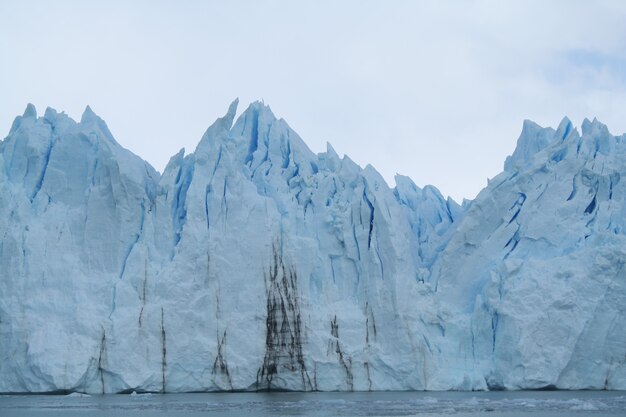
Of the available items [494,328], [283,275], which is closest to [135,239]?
[283,275]

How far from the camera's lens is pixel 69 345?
20906mm

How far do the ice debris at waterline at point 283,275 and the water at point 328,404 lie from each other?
1.87 feet

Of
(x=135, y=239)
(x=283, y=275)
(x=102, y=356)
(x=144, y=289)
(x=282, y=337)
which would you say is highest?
(x=135, y=239)

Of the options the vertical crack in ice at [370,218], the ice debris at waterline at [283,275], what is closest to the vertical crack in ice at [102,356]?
the ice debris at waterline at [283,275]

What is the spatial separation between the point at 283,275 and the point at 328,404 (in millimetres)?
5134

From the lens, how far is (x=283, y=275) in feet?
75.3

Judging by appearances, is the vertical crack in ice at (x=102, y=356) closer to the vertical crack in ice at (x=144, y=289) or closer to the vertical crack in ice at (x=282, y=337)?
the vertical crack in ice at (x=144, y=289)

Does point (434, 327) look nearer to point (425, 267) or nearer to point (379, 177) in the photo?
point (425, 267)

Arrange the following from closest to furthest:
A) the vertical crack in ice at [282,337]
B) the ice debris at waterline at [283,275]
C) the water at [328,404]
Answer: the water at [328,404] → the ice debris at waterline at [283,275] → the vertical crack in ice at [282,337]

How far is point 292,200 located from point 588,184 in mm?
8944

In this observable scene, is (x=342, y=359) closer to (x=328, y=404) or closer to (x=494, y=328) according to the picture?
(x=328, y=404)

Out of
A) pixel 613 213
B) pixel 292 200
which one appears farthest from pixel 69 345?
pixel 613 213

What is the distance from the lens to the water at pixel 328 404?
54.0ft

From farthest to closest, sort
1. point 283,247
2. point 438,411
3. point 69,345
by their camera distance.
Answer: point 283,247, point 69,345, point 438,411
